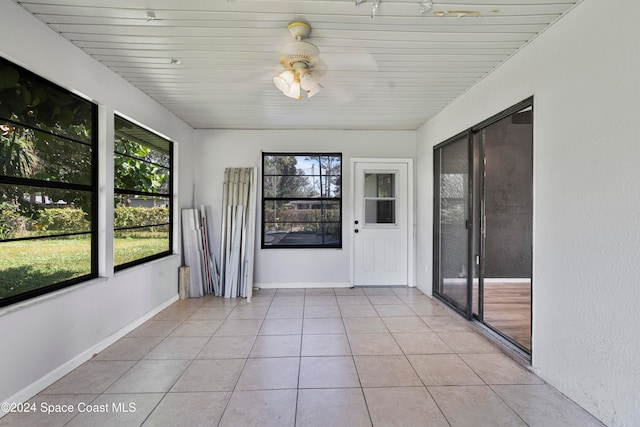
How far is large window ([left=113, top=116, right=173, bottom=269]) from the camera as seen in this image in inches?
127

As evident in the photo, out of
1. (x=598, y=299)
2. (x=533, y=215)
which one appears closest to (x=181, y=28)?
(x=533, y=215)

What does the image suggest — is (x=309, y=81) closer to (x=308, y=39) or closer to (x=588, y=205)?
(x=308, y=39)

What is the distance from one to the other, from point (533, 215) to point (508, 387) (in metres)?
1.27

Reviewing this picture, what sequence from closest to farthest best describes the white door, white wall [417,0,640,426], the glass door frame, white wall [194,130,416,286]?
white wall [417,0,640,426] < the glass door frame < white wall [194,130,416,286] < the white door

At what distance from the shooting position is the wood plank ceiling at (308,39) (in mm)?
2057

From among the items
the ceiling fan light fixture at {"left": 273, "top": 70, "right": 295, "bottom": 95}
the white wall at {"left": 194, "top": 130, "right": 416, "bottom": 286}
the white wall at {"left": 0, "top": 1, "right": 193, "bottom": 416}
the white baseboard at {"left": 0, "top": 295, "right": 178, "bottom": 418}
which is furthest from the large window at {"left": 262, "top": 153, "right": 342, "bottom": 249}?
the ceiling fan light fixture at {"left": 273, "top": 70, "right": 295, "bottom": 95}

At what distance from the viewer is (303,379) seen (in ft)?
7.63

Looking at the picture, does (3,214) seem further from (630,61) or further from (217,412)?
(630,61)

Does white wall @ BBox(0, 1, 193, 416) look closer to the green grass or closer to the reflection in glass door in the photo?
the green grass

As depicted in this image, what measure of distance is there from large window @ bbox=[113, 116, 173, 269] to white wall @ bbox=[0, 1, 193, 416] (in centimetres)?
18

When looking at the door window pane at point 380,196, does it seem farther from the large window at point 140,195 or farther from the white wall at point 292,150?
the large window at point 140,195

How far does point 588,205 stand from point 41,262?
3.73m

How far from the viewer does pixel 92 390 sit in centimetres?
220

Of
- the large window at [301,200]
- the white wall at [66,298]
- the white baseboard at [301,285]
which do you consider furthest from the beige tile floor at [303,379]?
the large window at [301,200]
